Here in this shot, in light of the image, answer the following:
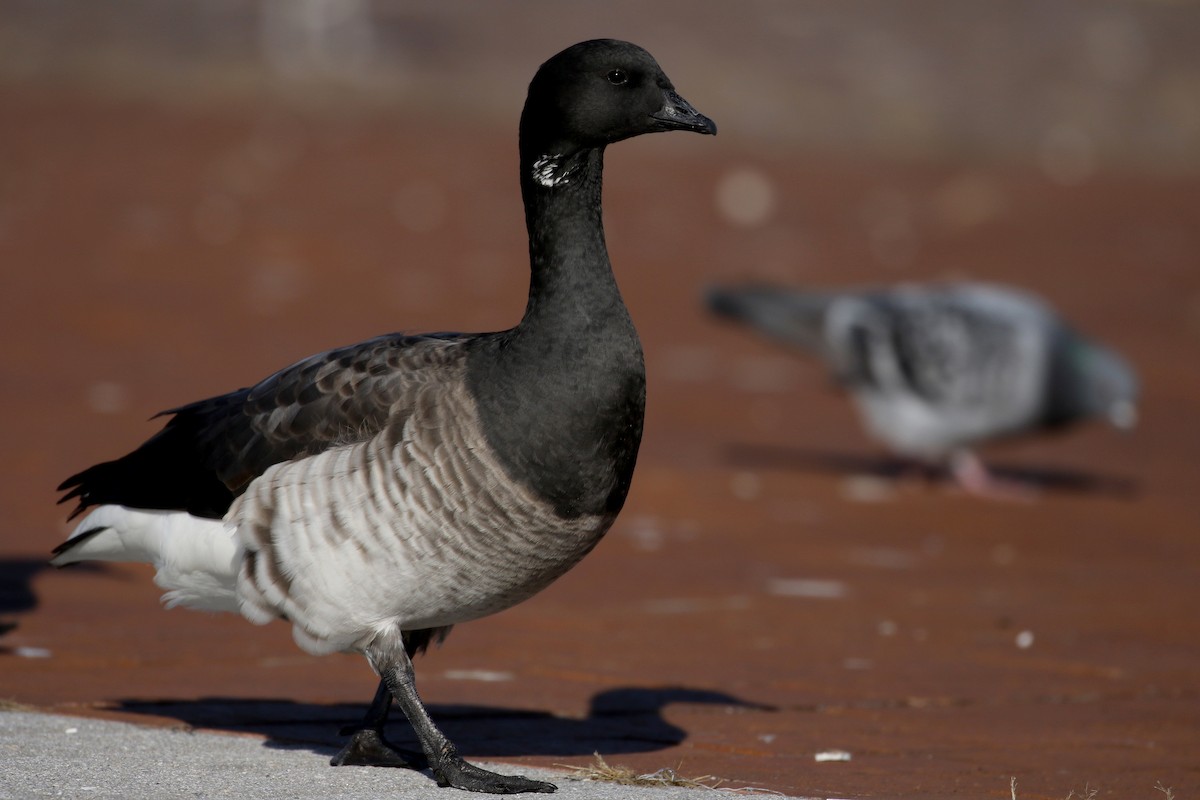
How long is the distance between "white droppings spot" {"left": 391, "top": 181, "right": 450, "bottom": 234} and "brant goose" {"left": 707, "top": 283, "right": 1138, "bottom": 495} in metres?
10.3

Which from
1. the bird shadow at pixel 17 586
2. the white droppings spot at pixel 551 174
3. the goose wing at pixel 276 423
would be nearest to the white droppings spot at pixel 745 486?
the bird shadow at pixel 17 586

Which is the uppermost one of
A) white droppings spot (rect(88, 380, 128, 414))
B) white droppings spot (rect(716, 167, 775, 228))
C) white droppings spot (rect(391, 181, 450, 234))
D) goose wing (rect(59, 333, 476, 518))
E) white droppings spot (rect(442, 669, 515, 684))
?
white droppings spot (rect(716, 167, 775, 228))

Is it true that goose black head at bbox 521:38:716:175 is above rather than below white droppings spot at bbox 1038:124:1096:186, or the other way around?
below

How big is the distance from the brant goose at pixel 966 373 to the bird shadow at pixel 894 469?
266 mm

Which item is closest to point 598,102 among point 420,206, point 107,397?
point 107,397

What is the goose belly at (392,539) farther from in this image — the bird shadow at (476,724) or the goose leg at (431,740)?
the bird shadow at (476,724)

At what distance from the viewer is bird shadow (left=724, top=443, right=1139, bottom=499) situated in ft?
46.0

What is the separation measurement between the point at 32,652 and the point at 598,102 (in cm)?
352

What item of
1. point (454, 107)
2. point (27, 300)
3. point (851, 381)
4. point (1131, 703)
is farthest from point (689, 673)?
point (454, 107)

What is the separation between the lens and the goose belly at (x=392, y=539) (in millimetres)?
5059

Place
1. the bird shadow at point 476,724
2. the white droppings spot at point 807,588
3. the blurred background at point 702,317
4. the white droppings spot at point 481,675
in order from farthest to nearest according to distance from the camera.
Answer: the white droppings spot at point 807,588
the white droppings spot at point 481,675
the blurred background at point 702,317
the bird shadow at point 476,724

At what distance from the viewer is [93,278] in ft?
64.0

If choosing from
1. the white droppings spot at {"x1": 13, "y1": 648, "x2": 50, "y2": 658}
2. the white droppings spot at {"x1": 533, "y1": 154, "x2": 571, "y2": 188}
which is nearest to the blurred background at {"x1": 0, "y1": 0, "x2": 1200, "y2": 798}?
the white droppings spot at {"x1": 13, "y1": 648, "x2": 50, "y2": 658}

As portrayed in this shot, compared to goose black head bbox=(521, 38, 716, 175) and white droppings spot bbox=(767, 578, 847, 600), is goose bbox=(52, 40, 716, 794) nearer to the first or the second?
goose black head bbox=(521, 38, 716, 175)
